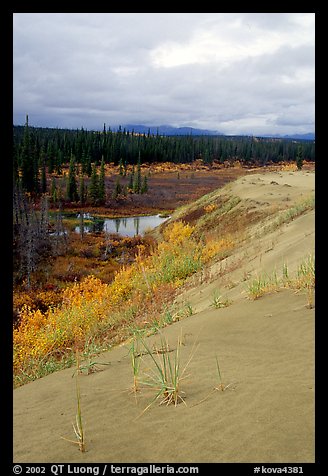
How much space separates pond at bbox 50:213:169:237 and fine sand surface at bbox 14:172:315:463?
2817cm

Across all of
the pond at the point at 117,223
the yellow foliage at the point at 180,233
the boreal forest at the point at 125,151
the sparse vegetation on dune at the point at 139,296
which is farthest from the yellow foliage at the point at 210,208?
the boreal forest at the point at 125,151

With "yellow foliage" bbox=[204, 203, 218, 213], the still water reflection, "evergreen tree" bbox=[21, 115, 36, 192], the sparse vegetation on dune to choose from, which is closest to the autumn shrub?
the sparse vegetation on dune

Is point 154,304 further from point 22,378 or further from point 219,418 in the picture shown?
point 219,418

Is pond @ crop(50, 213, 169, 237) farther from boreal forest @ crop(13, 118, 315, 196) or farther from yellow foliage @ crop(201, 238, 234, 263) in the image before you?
boreal forest @ crop(13, 118, 315, 196)

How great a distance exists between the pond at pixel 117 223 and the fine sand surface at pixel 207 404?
28.2 metres

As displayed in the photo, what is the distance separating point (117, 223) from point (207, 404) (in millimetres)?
37686

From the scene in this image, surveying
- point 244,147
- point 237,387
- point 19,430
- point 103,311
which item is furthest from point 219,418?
point 244,147

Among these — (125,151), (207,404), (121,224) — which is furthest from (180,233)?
(125,151)

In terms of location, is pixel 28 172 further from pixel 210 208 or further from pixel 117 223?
pixel 210 208

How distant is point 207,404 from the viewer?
3430 mm

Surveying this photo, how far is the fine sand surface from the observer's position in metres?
2.88

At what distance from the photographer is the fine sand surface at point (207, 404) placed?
9.45 ft

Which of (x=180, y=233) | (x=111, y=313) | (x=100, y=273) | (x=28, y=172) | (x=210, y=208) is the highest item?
(x=28, y=172)

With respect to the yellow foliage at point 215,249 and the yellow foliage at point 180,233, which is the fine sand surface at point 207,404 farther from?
the yellow foliage at point 180,233
